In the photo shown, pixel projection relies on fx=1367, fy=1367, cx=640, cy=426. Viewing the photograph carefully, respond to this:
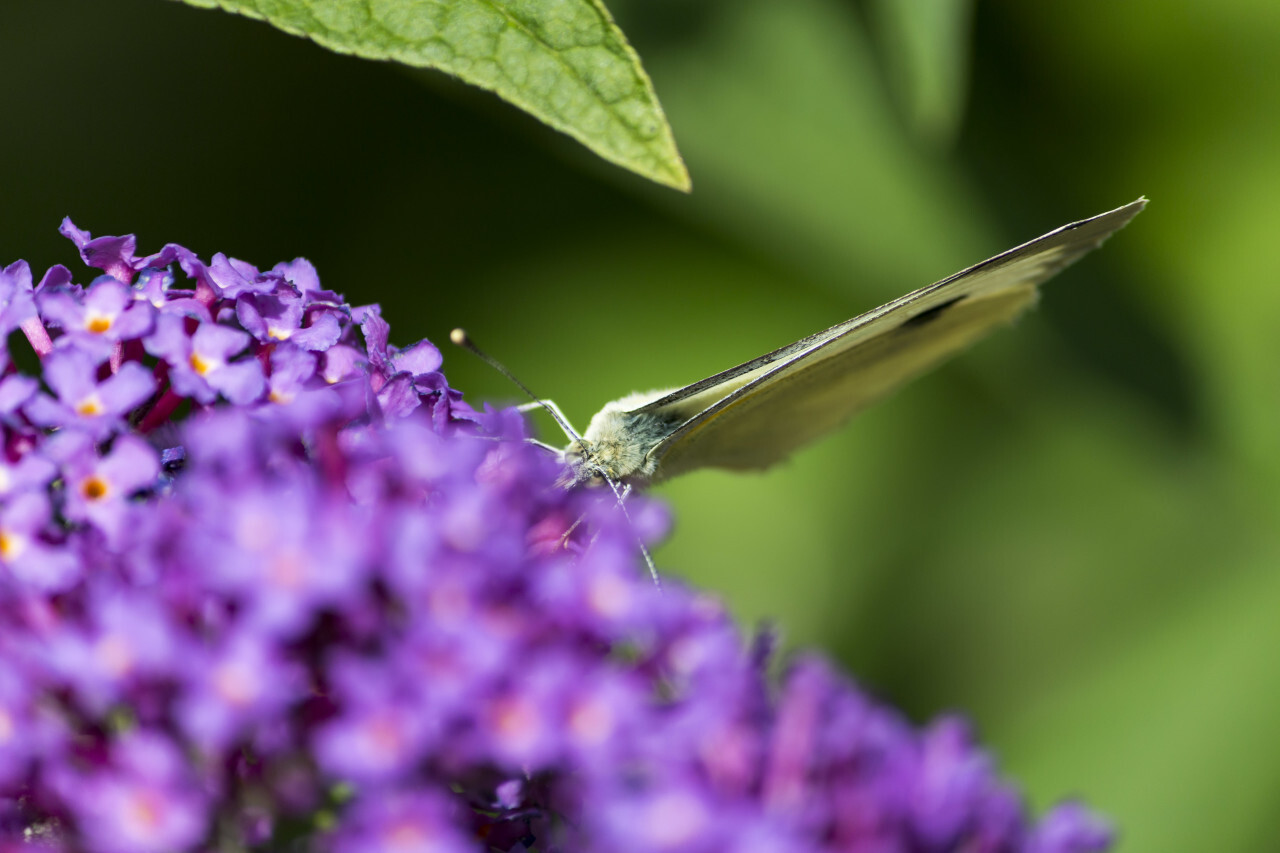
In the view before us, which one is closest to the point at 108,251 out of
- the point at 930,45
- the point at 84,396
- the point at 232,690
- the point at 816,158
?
the point at 84,396

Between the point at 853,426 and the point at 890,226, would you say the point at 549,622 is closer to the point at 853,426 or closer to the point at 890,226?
the point at 890,226

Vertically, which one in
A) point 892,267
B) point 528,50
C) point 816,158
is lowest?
point 528,50

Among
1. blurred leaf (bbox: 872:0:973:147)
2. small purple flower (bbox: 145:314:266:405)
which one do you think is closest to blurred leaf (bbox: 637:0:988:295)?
blurred leaf (bbox: 872:0:973:147)

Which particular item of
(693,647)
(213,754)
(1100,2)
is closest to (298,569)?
(213,754)

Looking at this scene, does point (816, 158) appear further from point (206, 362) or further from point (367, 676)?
point (367, 676)

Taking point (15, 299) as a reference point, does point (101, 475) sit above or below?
below

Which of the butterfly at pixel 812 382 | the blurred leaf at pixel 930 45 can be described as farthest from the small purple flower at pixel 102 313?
the blurred leaf at pixel 930 45

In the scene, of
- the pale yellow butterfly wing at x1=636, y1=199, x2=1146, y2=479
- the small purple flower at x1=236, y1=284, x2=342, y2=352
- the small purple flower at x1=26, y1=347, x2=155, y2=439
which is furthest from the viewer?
the pale yellow butterfly wing at x1=636, y1=199, x2=1146, y2=479

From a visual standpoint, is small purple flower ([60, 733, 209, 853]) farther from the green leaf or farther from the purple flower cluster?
the green leaf
